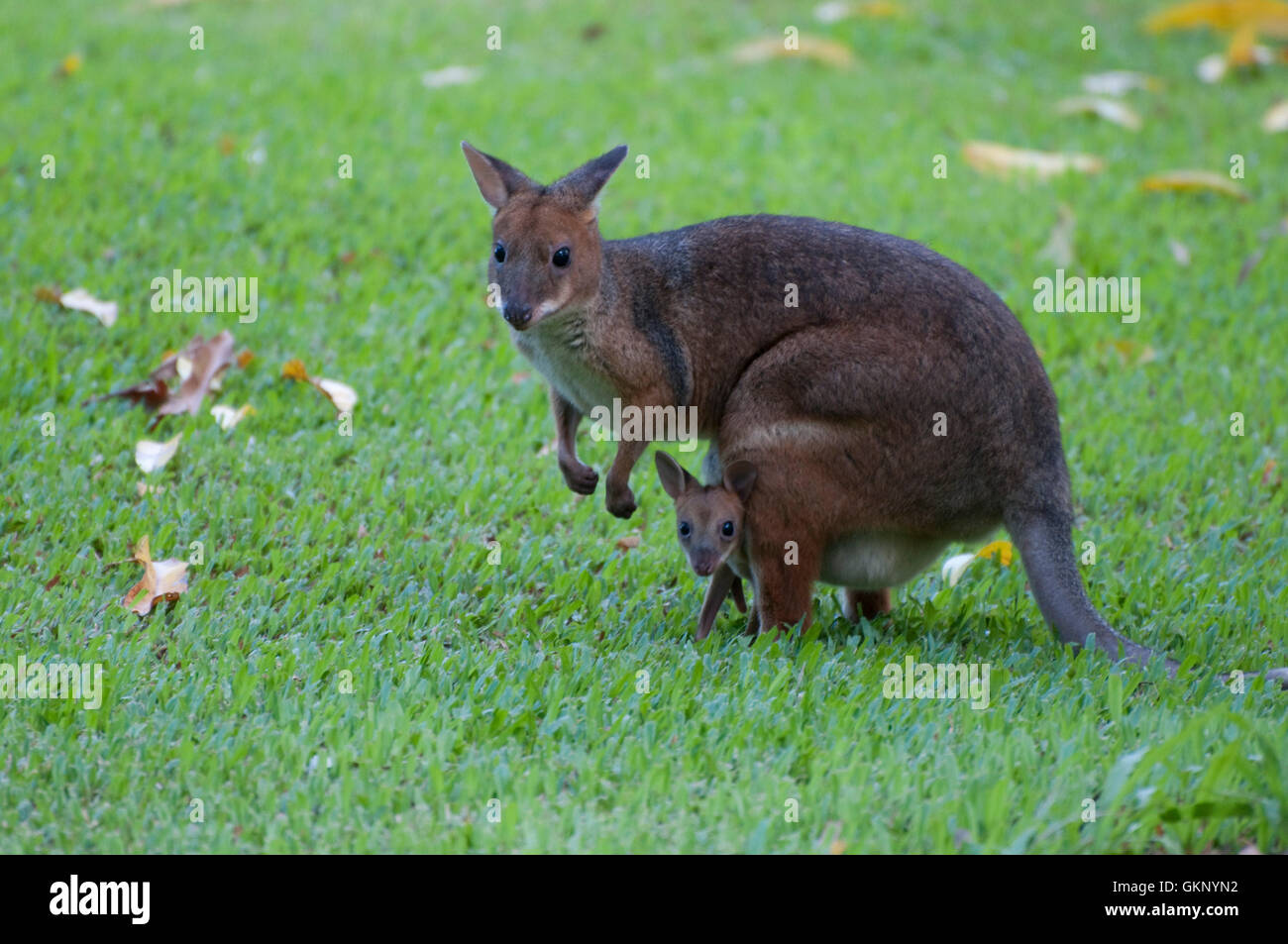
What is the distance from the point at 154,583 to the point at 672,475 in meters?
1.82

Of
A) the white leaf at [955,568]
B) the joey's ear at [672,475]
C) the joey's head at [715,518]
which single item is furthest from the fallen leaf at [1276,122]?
the joey's head at [715,518]

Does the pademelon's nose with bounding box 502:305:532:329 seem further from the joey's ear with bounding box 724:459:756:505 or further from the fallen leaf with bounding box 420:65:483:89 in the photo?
the fallen leaf with bounding box 420:65:483:89

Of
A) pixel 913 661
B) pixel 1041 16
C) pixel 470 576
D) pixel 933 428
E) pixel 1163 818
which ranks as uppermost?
pixel 1041 16

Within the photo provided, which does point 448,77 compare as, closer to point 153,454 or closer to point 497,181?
point 153,454

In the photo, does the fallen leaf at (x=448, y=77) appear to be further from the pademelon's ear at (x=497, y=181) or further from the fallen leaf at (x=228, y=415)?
the pademelon's ear at (x=497, y=181)

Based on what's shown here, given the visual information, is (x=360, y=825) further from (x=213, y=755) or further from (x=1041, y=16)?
(x=1041, y=16)

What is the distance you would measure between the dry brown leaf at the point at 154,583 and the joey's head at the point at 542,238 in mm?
1460

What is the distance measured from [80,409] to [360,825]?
11.0ft

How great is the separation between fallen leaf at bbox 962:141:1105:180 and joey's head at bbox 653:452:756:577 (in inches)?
224

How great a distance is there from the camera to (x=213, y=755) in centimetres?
405

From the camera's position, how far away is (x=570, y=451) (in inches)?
222

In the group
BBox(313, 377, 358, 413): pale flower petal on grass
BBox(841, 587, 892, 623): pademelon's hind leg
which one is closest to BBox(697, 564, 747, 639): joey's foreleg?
BBox(841, 587, 892, 623): pademelon's hind leg

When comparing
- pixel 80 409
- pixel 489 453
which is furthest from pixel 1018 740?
pixel 80 409

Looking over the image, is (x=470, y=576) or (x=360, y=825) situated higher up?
(x=470, y=576)
